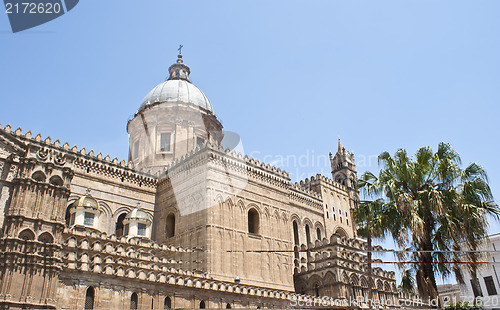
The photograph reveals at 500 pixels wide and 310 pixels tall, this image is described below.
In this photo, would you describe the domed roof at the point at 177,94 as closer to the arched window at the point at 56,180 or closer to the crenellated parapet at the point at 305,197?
the crenellated parapet at the point at 305,197

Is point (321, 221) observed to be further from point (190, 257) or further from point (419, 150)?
point (419, 150)

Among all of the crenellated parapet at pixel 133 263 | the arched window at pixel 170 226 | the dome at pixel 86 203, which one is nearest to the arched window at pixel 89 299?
the crenellated parapet at pixel 133 263

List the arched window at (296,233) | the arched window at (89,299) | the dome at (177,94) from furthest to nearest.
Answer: the dome at (177,94) → the arched window at (296,233) → the arched window at (89,299)

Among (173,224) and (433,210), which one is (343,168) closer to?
(173,224)

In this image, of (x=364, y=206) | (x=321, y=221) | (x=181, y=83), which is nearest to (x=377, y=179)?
(x=364, y=206)

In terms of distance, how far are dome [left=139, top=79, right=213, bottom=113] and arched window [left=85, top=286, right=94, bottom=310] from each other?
22.4 meters

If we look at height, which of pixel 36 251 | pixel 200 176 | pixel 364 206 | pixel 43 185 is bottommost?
pixel 36 251

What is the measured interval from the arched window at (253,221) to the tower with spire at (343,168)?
529 inches

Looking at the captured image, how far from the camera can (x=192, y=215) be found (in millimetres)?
26906

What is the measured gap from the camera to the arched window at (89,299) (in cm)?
1713

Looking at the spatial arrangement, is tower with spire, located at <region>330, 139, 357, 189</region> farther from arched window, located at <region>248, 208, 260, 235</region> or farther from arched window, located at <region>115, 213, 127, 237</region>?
arched window, located at <region>115, 213, 127, 237</region>

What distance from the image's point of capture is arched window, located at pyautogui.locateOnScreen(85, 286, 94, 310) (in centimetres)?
1713

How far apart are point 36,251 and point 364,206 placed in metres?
11.6

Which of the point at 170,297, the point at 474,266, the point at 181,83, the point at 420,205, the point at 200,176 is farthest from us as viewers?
the point at 181,83
